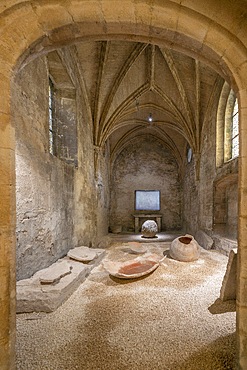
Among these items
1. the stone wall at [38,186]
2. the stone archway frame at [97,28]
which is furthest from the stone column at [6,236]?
the stone wall at [38,186]

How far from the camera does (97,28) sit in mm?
1714

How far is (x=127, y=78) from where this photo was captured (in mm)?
7672

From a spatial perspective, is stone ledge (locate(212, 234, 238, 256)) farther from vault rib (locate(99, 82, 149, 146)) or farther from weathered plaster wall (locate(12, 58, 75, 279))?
vault rib (locate(99, 82, 149, 146))

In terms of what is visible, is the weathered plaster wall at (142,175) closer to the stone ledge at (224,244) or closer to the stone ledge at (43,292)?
the stone ledge at (224,244)

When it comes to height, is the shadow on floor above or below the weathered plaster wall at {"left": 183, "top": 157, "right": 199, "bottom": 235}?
below

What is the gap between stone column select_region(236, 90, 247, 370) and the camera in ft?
5.19

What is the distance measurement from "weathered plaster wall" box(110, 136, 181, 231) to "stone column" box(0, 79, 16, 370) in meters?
12.0

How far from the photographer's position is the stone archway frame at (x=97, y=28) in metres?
1.50

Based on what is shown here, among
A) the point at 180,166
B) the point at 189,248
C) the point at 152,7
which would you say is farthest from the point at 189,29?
the point at 180,166

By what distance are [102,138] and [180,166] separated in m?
6.55

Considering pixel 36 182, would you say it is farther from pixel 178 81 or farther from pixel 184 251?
pixel 178 81

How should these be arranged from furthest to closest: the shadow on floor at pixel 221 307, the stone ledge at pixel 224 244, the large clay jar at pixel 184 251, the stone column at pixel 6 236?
the stone ledge at pixel 224 244 < the large clay jar at pixel 184 251 < the shadow on floor at pixel 221 307 < the stone column at pixel 6 236

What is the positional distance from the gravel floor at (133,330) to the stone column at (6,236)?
1.94 feet

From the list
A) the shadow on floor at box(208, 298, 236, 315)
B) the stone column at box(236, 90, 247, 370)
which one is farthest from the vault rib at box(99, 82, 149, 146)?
the stone column at box(236, 90, 247, 370)
